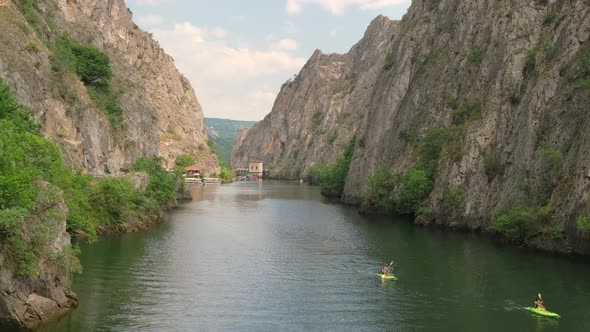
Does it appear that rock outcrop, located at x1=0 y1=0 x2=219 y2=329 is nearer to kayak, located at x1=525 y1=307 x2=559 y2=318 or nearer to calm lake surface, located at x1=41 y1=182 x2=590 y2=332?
calm lake surface, located at x1=41 y1=182 x2=590 y2=332

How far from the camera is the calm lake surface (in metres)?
32.2

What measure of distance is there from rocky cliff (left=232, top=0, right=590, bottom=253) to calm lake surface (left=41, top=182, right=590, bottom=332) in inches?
234

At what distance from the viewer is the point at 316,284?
4131 cm

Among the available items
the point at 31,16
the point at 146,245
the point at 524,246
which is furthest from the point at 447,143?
the point at 31,16

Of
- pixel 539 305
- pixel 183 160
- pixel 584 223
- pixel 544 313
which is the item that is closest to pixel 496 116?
pixel 584 223

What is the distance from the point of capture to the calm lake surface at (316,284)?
32219mm

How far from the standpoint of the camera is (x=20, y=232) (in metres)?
28.6

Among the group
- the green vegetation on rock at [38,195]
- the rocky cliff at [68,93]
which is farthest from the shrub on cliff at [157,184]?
the rocky cliff at [68,93]

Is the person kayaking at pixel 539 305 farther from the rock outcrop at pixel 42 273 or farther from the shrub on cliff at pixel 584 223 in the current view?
the rock outcrop at pixel 42 273

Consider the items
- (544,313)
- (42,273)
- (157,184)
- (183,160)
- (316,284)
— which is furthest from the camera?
(183,160)

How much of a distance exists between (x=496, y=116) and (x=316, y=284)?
141ft

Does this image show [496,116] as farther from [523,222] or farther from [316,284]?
[316,284]

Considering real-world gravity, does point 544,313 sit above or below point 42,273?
below

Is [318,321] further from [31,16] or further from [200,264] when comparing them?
[31,16]
